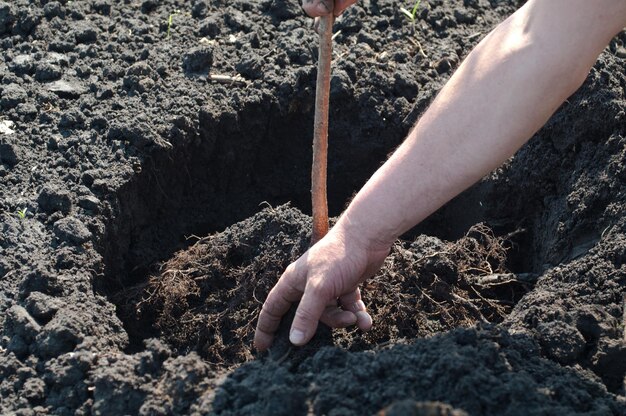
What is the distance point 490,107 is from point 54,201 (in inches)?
65.9

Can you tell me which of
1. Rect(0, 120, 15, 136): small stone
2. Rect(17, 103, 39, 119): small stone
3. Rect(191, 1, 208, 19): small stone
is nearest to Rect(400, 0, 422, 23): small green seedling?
Rect(191, 1, 208, 19): small stone

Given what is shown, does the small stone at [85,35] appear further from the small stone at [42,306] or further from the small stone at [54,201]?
the small stone at [42,306]

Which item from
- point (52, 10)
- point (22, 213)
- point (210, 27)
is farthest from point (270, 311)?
point (52, 10)

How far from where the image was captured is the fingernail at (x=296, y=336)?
2484 mm

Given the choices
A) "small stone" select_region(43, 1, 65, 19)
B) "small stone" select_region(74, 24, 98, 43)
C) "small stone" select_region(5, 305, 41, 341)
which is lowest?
"small stone" select_region(5, 305, 41, 341)

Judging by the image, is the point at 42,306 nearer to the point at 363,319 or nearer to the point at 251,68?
the point at 363,319

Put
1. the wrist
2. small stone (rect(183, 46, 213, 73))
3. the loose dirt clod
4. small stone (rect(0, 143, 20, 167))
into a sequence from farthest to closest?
small stone (rect(183, 46, 213, 73)) → small stone (rect(0, 143, 20, 167)) → the loose dirt clod → the wrist

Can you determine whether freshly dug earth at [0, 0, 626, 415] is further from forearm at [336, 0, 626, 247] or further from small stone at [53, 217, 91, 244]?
forearm at [336, 0, 626, 247]

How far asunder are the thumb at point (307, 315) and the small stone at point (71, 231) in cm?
93

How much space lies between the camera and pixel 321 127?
2.73 m

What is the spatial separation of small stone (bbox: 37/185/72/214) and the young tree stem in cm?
96

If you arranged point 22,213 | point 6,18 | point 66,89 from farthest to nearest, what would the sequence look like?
point 6,18, point 66,89, point 22,213

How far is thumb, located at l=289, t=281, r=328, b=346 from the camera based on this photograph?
2.44 meters

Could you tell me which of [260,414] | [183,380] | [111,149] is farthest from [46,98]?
[260,414]
